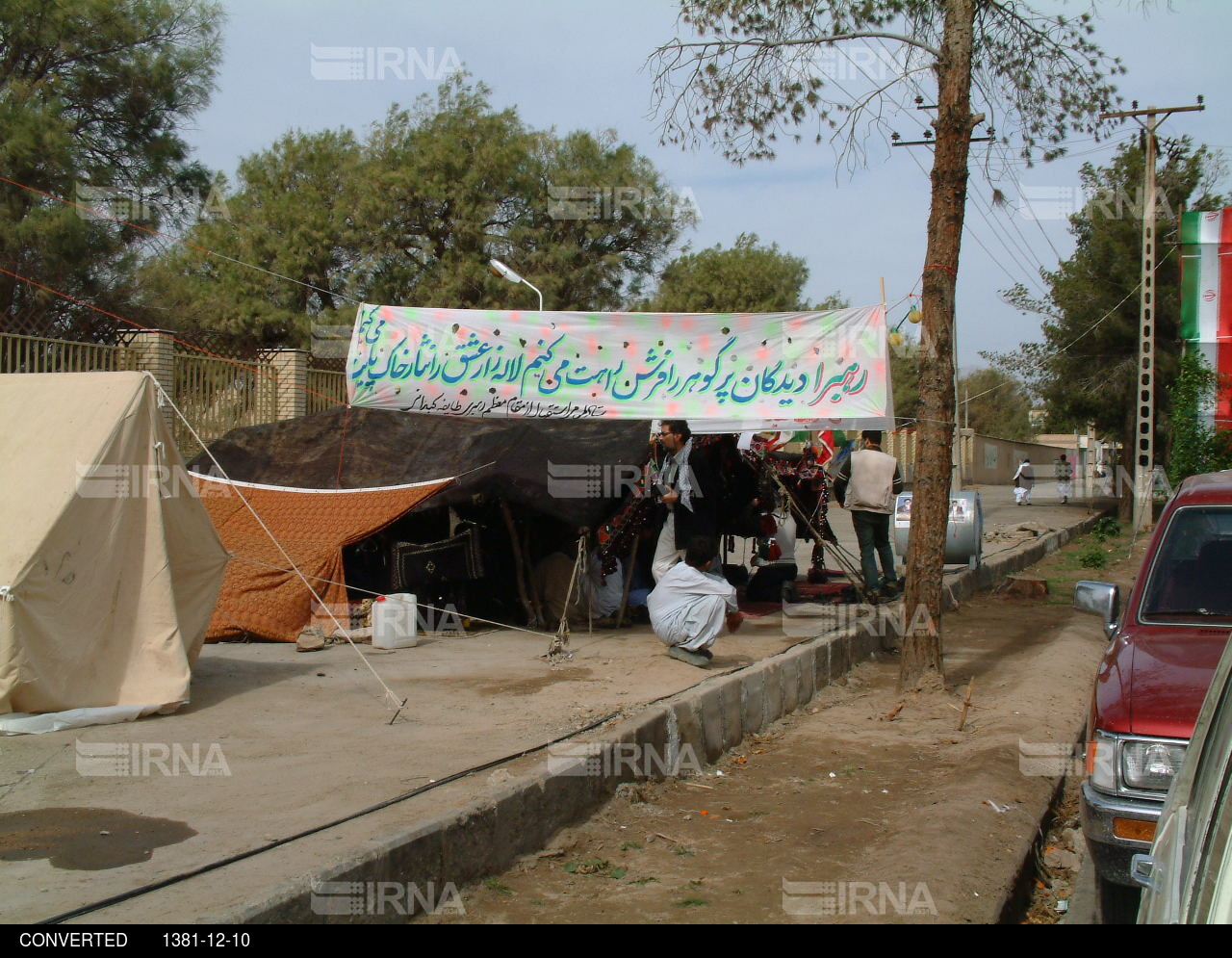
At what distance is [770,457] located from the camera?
11203mm

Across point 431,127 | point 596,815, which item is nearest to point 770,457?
point 596,815

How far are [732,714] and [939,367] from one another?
3.08 meters

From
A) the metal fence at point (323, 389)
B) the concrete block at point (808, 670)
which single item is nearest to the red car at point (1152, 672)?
the concrete block at point (808, 670)

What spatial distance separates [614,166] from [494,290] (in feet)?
21.4

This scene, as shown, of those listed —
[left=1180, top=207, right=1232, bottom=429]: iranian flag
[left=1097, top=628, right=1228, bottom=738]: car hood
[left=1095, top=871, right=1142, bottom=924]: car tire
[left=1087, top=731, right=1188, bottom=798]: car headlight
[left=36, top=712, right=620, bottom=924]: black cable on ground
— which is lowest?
[left=1095, top=871, right=1142, bottom=924]: car tire

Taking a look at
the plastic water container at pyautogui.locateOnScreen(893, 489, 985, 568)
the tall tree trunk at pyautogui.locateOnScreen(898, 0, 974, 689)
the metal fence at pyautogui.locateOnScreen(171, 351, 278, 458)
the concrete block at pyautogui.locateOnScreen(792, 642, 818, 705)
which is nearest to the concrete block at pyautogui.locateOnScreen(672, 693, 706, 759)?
the concrete block at pyautogui.locateOnScreen(792, 642, 818, 705)

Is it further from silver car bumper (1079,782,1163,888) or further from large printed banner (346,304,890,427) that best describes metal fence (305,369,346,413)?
silver car bumper (1079,782,1163,888)

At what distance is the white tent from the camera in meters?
5.70

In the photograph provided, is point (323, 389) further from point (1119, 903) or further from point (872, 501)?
point (1119, 903)

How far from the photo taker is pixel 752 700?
7.20 meters

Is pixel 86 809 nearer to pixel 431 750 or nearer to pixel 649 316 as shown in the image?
pixel 431 750

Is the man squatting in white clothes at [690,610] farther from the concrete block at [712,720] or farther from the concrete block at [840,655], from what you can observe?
the concrete block at [840,655]

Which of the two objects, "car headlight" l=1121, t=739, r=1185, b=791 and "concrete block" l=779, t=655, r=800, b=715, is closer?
"car headlight" l=1121, t=739, r=1185, b=791

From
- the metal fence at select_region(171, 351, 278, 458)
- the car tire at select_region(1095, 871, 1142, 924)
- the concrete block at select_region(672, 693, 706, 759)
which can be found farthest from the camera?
the metal fence at select_region(171, 351, 278, 458)
